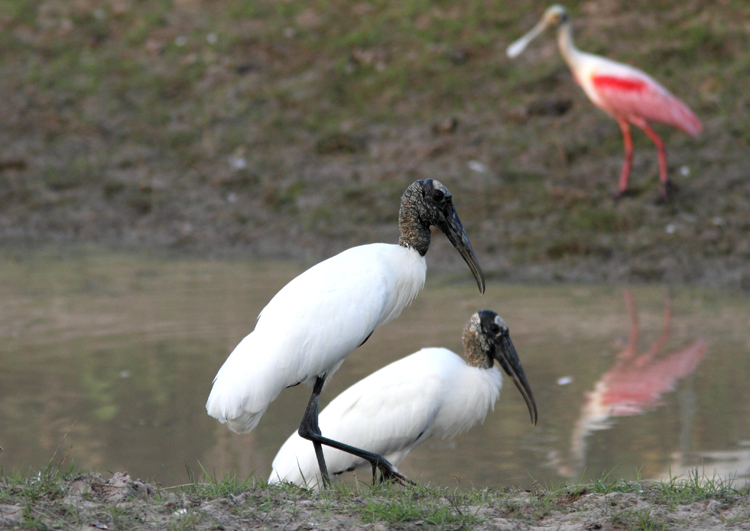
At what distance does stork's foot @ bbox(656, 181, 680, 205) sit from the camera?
1005 cm

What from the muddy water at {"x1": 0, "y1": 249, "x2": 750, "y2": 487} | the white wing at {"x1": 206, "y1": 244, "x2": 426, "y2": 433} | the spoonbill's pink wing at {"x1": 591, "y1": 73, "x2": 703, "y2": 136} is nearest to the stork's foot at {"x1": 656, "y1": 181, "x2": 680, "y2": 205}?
the spoonbill's pink wing at {"x1": 591, "y1": 73, "x2": 703, "y2": 136}

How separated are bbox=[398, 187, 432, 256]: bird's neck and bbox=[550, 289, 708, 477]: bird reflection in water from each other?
4.73 ft

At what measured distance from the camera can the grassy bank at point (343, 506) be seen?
323cm

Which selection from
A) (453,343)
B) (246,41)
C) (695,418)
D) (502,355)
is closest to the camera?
(502,355)

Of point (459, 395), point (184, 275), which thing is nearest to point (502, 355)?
point (459, 395)

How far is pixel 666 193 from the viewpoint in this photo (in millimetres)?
10070

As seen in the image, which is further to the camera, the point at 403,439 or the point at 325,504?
the point at 403,439

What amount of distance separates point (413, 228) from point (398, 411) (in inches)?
36.3

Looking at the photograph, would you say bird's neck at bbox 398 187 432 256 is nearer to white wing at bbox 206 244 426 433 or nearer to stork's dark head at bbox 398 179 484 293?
stork's dark head at bbox 398 179 484 293

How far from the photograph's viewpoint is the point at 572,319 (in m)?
8.10

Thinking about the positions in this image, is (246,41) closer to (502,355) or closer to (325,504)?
(502,355)

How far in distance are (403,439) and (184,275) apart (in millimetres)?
5581

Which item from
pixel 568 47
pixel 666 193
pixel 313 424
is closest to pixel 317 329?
pixel 313 424

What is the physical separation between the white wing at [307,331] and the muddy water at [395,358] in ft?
1.08
